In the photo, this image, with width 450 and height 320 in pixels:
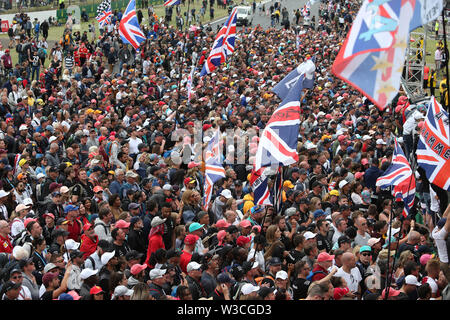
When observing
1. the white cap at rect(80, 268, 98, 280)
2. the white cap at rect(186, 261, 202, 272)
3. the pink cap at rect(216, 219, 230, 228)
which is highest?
the white cap at rect(80, 268, 98, 280)

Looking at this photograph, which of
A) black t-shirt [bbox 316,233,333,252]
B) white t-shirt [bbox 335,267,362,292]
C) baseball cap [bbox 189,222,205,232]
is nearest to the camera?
white t-shirt [bbox 335,267,362,292]

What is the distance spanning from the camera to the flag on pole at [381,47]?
5.77 m

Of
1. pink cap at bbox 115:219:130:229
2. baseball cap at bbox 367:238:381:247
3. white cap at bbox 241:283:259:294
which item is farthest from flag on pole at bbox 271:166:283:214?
white cap at bbox 241:283:259:294

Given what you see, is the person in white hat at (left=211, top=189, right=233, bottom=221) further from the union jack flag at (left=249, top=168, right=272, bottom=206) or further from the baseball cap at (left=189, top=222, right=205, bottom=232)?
the baseball cap at (left=189, top=222, right=205, bottom=232)

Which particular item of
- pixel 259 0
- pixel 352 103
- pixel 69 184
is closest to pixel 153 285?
pixel 69 184

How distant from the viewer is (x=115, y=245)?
955cm

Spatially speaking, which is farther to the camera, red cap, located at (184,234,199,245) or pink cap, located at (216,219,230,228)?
pink cap, located at (216,219,230,228)

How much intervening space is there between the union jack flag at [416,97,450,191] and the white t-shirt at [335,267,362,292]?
61.7 inches

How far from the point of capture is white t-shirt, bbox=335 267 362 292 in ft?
28.2

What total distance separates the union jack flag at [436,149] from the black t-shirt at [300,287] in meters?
2.22

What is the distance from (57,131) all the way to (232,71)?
12.5 meters

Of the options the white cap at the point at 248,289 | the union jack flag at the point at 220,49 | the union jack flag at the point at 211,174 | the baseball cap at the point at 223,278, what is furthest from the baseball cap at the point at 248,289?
the union jack flag at the point at 220,49

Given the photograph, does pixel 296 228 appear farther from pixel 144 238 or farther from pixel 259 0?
pixel 259 0

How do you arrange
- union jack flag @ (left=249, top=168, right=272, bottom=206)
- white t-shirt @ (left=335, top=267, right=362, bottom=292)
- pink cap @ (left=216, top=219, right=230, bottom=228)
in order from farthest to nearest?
union jack flag @ (left=249, top=168, right=272, bottom=206) → pink cap @ (left=216, top=219, right=230, bottom=228) → white t-shirt @ (left=335, top=267, right=362, bottom=292)
